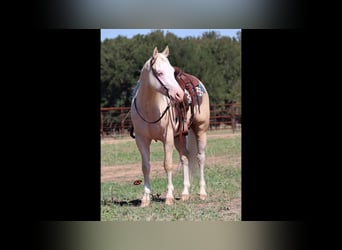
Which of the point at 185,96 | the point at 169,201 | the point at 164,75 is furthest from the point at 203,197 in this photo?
the point at 164,75

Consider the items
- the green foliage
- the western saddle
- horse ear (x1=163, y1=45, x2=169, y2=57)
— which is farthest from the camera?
the green foliage

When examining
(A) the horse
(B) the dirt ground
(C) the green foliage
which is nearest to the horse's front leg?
(A) the horse

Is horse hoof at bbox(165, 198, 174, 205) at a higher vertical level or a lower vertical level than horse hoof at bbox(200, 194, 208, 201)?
lower

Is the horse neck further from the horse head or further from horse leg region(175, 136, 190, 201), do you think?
horse leg region(175, 136, 190, 201)

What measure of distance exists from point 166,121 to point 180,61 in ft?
2.05

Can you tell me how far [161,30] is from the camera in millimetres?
5680

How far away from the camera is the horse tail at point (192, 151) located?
580 centimetres

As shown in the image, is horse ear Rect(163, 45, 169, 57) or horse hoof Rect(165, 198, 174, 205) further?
horse hoof Rect(165, 198, 174, 205)

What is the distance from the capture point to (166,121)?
5574 millimetres

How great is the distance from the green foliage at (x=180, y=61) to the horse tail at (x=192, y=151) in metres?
0.41

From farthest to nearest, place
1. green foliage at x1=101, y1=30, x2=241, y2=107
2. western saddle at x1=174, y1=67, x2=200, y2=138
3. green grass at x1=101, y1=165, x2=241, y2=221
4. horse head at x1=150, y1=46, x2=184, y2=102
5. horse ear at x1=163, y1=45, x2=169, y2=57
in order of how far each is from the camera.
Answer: green foliage at x1=101, y1=30, x2=241, y2=107, western saddle at x1=174, y1=67, x2=200, y2=138, green grass at x1=101, y1=165, x2=241, y2=221, horse ear at x1=163, y1=45, x2=169, y2=57, horse head at x1=150, y1=46, x2=184, y2=102

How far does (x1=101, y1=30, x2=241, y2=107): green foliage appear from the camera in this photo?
5.76 m
